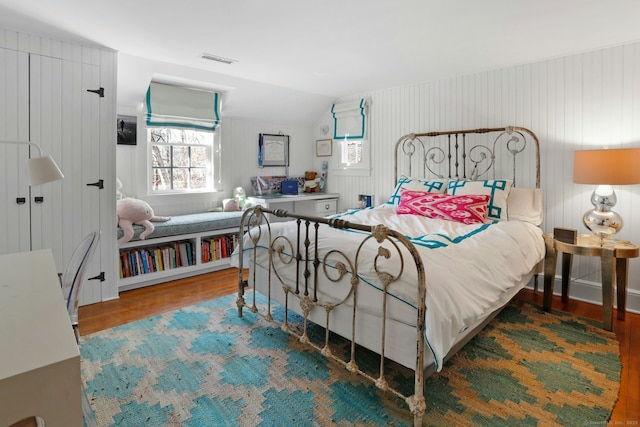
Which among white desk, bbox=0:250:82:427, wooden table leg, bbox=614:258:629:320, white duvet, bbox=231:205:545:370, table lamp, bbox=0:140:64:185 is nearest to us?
white desk, bbox=0:250:82:427

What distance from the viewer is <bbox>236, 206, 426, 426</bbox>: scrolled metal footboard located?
1.59 m

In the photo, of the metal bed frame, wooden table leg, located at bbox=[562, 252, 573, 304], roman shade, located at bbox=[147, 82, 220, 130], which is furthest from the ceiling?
wooden table leg, located at bbox=[562, 252, 573, 304]

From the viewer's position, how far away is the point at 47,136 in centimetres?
282

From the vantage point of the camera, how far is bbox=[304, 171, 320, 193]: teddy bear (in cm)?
539

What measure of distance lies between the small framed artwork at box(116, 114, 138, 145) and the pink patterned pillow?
2834 millimetres

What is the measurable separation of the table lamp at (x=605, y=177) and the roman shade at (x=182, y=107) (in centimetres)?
366

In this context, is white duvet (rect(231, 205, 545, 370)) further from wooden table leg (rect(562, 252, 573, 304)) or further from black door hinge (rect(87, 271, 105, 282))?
black door hinge (rect(87, 271, 105, 282))

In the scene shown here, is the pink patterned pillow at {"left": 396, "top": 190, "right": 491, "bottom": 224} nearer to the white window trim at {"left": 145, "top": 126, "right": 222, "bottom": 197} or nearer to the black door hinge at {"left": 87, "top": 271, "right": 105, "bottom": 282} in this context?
the white window trim at {"left": 145, "top": 126, "right": 222, "bottom": 197}

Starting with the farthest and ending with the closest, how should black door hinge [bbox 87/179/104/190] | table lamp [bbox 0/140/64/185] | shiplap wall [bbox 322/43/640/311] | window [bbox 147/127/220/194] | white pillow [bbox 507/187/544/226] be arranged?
window [bbox 147/127/220/194] < white pillow [bbox 507/187/544/226] < black door hinge [bbox 87/179/104/190] < shiplap wall [bbox 322/43/640/311] < table lamp [bbox 0/140/64/185]

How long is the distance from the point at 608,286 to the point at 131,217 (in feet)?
13.0

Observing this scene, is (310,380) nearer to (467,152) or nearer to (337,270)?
(337,270)

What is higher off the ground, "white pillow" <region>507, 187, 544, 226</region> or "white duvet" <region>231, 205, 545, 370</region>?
"white pillow" <region>507, 187, 544, 226</region>

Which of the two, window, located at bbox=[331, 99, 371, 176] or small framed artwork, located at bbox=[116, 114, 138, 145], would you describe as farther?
window, located at bbox=[331, 99, 371, 176]

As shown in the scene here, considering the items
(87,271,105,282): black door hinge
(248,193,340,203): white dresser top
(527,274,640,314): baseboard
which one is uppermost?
(248,193,340,203): white dresser top
